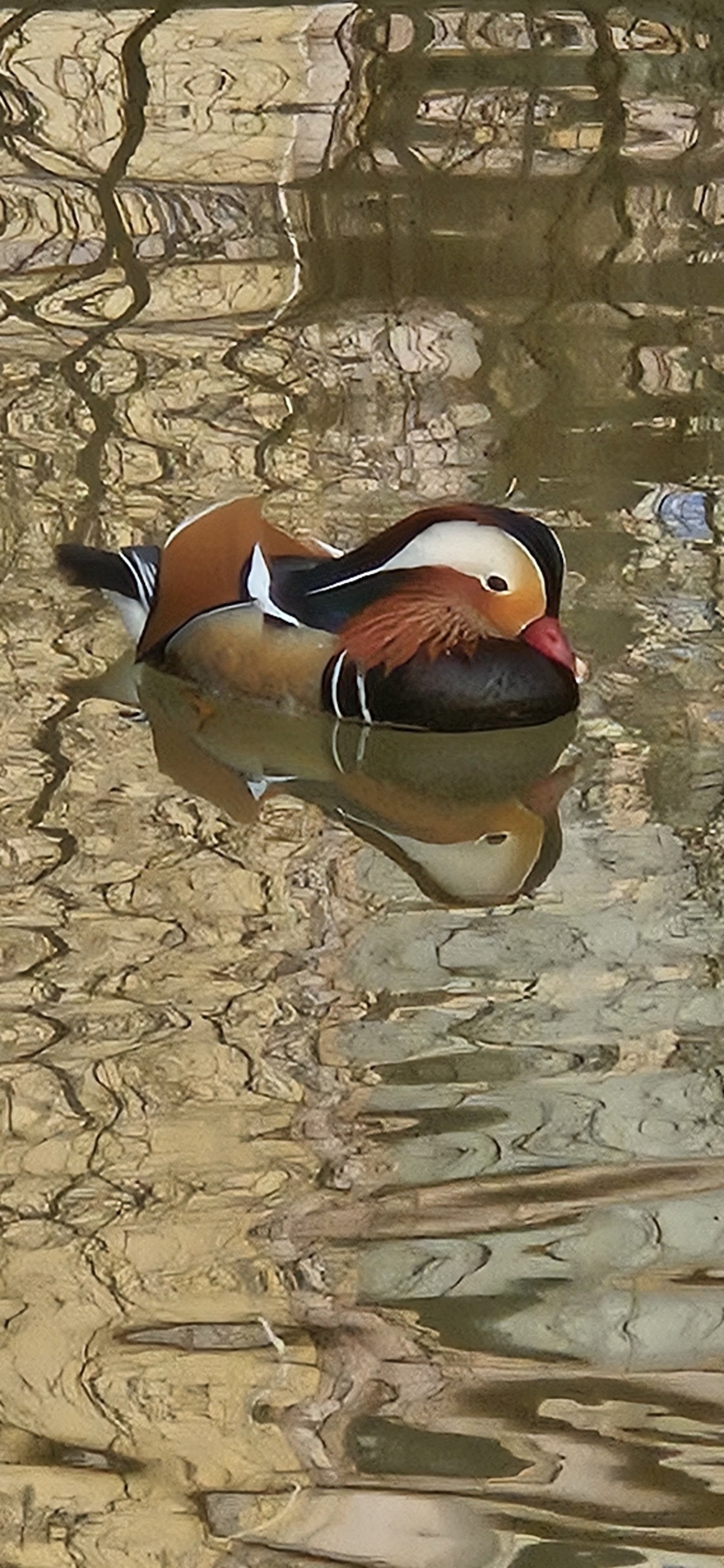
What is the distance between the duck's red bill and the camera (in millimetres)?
5277

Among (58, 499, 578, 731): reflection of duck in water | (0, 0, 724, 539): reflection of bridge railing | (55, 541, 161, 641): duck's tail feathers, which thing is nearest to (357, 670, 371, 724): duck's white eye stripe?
(58, 499, 578, 731): reflection of duck in water

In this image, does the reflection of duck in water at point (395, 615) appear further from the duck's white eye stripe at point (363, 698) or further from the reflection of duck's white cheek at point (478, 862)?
the reflection of duck's white cheek at point (478, 862)

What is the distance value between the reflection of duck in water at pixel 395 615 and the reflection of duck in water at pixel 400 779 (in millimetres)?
47

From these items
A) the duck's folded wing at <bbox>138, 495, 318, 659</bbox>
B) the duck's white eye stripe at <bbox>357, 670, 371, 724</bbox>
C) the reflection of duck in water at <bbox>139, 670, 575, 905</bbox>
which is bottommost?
the reflection of duck in water at <bbox>139, 670, 575, 905</bbox>

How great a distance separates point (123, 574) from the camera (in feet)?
18.5

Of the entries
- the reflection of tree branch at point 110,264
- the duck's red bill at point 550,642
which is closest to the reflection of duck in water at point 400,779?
the duck's red bill at point 550,642

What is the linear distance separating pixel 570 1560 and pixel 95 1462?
577mm

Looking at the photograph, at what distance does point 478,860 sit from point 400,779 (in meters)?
0.38

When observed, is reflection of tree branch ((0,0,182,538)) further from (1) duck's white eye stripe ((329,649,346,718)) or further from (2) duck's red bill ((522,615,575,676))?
(2) duck's red bill ((522,615,575,676))

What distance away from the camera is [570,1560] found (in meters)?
3.06

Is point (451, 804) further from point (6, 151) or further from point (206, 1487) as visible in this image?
point (6, 151)

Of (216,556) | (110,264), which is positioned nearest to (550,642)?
(216,556)

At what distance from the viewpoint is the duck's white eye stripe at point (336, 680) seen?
209 inches

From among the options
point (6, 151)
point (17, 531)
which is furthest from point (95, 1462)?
point (6, 151)
